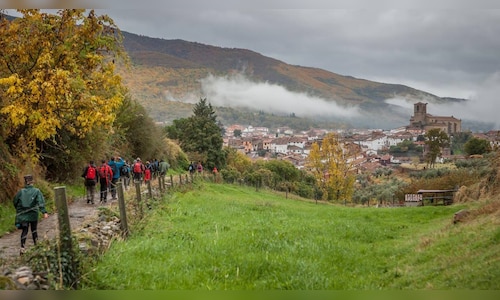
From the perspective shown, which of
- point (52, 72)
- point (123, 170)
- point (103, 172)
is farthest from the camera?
point (123, 170)

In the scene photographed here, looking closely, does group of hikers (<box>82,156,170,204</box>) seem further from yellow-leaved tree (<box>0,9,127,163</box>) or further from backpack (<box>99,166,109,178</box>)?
yellow-leaved tree (<box>0,9,127,163</box>)

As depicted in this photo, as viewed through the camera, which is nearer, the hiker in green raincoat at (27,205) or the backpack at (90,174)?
the hiker in green raincoat at (27,205)

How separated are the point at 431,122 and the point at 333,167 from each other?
206 ft

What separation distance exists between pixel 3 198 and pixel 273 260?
8.81m

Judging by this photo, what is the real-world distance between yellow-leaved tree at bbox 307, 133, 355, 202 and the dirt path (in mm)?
44667

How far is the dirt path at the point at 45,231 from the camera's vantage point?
945cm

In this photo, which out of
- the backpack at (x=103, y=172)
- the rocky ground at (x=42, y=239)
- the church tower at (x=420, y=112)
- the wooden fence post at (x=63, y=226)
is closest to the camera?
the rocky ground at (x=42, y=239)

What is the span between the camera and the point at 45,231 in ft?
38.6

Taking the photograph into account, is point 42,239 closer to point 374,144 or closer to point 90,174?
point 90,174

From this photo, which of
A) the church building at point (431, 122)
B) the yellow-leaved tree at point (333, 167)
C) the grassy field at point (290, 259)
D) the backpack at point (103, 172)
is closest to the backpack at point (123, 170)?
the backpack at point (103, 172)

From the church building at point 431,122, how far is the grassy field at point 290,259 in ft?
265

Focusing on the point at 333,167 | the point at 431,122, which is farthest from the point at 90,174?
the point at 431,122

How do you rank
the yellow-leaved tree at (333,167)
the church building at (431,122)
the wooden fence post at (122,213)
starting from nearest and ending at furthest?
the wooden fence post at (122,213), the yellow-leaved tree at (333,167), the church building at (431,122)

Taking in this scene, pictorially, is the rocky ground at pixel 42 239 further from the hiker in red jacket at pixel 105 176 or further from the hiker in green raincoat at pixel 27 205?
the hiker in red jacket at pixel 105 176
